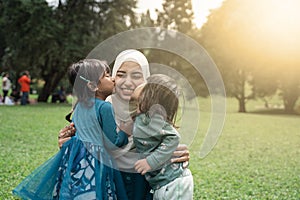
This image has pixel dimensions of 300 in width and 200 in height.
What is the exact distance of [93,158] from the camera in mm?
2408

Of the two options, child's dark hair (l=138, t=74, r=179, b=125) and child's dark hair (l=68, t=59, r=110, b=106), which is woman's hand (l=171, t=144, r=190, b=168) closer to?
child's dark hair (l=138, t=74, r=179, b=125)

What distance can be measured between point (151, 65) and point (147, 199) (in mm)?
828

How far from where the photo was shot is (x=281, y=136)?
13.6 m

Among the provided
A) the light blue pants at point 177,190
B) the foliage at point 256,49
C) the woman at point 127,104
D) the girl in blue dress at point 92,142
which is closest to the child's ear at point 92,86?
the girl in blue dress at point 92,142

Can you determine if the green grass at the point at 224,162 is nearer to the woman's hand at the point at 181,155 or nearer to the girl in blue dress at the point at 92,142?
the woman's hand at the point at 181,155

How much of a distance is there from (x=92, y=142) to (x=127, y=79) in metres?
0.43

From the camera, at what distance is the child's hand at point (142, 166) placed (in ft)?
7.42

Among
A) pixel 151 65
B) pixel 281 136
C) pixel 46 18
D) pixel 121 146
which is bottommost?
pixel 281 136

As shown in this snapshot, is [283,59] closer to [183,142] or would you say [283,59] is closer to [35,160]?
[35,160]

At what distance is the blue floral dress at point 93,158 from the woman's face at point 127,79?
0.66 feet

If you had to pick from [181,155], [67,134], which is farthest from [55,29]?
[181,155]

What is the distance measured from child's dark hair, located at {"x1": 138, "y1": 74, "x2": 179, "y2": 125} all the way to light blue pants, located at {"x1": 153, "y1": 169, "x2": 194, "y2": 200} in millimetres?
382

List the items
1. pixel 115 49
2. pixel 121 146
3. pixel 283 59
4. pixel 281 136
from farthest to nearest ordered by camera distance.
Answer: pixel 283 59 → pixel 281 136 → pixel 115 49 → pixel 121 146

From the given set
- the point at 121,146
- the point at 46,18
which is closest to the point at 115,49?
the point at 121,146
